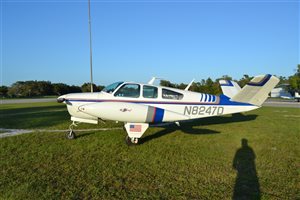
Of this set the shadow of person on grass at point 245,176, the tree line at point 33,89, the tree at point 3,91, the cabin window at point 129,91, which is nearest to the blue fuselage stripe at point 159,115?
the cabin window at point 129,91

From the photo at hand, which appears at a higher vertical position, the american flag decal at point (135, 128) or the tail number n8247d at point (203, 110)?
the tail number n8247d at point (203, 110)

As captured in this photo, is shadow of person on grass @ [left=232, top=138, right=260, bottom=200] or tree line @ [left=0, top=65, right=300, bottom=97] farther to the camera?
tree line @ [left=0, top=65, right=300, bottom=97]

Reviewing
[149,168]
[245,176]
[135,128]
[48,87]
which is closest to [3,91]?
[48,87]

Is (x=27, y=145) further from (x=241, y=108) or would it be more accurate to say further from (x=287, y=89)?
(x=287, y=89)

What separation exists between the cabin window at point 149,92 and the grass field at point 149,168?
1.59 metres

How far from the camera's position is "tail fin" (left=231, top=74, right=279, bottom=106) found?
25.0ft

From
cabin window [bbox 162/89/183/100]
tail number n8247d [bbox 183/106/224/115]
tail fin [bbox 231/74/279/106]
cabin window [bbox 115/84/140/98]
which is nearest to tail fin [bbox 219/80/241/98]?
tail fin [bbox 231/74/279/106]

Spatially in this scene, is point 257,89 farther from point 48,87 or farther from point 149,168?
point 48,87

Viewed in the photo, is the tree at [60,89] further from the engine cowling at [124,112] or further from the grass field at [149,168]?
the engine cowling at [124,112]

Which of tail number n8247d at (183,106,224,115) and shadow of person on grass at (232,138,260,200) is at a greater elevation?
tail number n8247d at (183,106,224,115)

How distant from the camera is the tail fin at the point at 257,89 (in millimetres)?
7633

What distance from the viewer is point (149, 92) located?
784 centimetres

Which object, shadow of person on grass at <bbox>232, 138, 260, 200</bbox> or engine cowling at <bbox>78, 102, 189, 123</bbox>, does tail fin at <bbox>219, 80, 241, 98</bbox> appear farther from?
engine cowling at <bbox>78, 102, 189, 123</bbox>

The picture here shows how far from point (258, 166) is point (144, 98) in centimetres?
395
